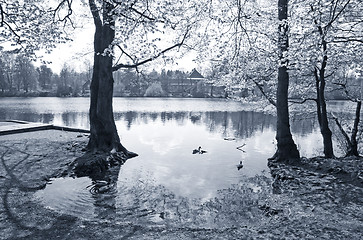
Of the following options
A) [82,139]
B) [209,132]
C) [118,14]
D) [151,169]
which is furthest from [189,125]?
[118,14]

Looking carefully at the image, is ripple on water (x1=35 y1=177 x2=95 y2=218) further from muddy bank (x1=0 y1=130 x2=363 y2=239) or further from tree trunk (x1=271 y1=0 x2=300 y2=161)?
tree trunk (x1=271 y1=0 x2=300 y2=161)

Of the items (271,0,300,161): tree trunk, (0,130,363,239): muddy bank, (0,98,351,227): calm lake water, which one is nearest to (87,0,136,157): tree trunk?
(0,98,351,227): calm lake water

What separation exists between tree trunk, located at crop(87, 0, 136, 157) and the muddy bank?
1909 mm

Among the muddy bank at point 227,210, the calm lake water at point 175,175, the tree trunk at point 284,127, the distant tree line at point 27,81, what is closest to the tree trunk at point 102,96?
the calm lake water at point 175,175

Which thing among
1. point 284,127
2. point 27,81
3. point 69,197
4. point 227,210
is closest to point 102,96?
point 69,197

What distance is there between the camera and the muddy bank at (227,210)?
5.88m

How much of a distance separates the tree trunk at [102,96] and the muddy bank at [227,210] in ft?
6.26

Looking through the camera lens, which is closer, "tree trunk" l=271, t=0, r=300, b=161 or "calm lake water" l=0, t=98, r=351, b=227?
"calm lake water" l=0, t=98, r=351, b=227

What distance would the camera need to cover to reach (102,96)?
14000 mm

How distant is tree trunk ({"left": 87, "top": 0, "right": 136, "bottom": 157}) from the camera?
13.7m

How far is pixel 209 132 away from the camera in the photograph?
25.0 m

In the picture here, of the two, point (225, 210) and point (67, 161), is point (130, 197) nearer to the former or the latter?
point (225, 210)

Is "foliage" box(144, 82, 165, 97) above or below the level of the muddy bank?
above

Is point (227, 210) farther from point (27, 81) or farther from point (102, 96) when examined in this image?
point (27, 81)
